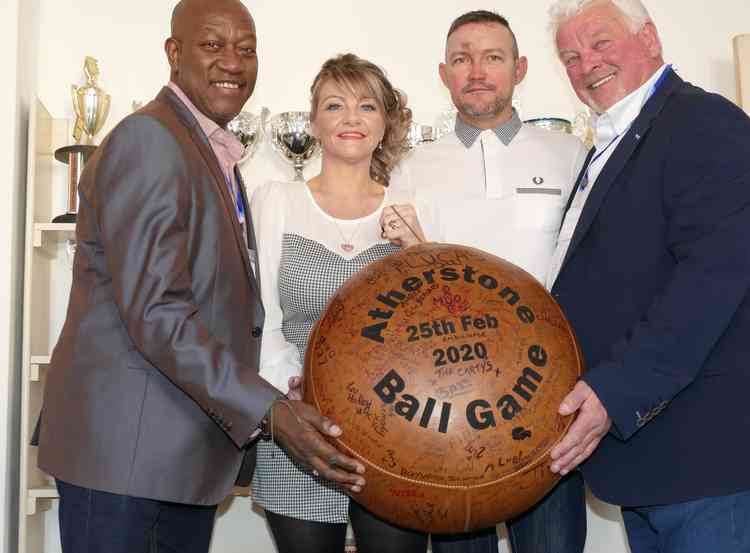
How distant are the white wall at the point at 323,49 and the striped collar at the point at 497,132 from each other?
1.03 metres

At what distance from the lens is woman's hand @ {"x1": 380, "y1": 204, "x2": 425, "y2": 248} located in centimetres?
224

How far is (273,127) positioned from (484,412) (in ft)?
6.77

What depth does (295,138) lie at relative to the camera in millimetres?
3316

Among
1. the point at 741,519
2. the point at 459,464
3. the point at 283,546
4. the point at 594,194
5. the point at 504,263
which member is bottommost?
the point at 283,546

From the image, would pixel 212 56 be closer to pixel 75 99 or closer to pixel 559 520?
pixel 559 520

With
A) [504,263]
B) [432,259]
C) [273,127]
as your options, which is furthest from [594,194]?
[273,127]

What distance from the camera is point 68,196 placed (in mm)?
3344

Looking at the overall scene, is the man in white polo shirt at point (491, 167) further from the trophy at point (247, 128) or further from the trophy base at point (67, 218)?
the trophy base at point (67, 218)

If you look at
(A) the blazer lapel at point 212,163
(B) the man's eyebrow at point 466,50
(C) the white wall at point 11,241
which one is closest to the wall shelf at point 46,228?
(C) the white wall at point 11,241

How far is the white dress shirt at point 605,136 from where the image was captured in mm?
2078

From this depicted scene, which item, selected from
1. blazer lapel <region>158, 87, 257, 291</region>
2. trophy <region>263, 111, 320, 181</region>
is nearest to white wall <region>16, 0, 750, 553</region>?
trophy <region>263, 111, 320, 181</region>

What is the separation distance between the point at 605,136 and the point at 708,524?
940mm

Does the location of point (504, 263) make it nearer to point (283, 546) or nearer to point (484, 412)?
point (484, 412)

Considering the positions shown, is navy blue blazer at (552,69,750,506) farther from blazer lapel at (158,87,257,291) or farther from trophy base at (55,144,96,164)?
trophy base at (55,144,96,164)
